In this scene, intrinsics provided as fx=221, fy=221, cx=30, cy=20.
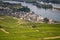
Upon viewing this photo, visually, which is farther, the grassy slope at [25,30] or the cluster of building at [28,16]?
the cluster of building at [28,16]

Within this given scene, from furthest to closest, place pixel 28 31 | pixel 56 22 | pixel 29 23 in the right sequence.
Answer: pixel 56 22, pixel 29 23, pixel 28 31

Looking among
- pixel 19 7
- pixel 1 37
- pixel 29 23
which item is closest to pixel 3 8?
pixel 19 7

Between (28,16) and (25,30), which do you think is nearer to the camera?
(25,30)

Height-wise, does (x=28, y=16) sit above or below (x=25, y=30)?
above

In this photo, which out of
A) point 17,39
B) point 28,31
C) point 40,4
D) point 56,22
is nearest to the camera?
point 17,39

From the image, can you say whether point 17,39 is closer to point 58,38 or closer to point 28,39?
point 28,39

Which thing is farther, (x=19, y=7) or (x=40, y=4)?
(x=40, y=4)

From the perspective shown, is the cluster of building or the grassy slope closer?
the grassy slope
